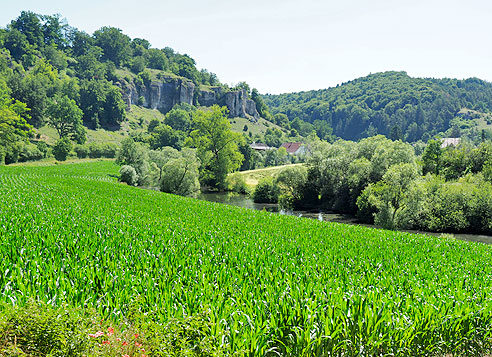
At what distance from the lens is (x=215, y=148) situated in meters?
71.0

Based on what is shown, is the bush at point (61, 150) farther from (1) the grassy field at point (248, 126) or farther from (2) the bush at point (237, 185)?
(1) the grassy field at point (248, 126)

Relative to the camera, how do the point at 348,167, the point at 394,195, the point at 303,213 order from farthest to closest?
the point at 348,167
the point at 303,213
the point at 394,195

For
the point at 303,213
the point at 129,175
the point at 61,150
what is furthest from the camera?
the point at 61,150

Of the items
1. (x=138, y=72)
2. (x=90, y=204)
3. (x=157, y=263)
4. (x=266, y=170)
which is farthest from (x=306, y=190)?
(x=138, y=72)

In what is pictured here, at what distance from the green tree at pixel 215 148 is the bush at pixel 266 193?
10.9 metres

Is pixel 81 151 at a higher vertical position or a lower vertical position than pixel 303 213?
higher

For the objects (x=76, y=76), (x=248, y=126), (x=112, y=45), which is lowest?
(x=248, y=126)

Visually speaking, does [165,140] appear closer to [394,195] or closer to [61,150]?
[61,150]

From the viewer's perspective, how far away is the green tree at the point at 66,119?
321 feet

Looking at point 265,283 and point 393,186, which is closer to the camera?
point 265,283

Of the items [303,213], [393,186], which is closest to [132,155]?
[303,213]

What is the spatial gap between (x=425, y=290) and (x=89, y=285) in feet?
23.5

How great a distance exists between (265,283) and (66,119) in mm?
106550

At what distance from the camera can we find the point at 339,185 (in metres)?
48.0
